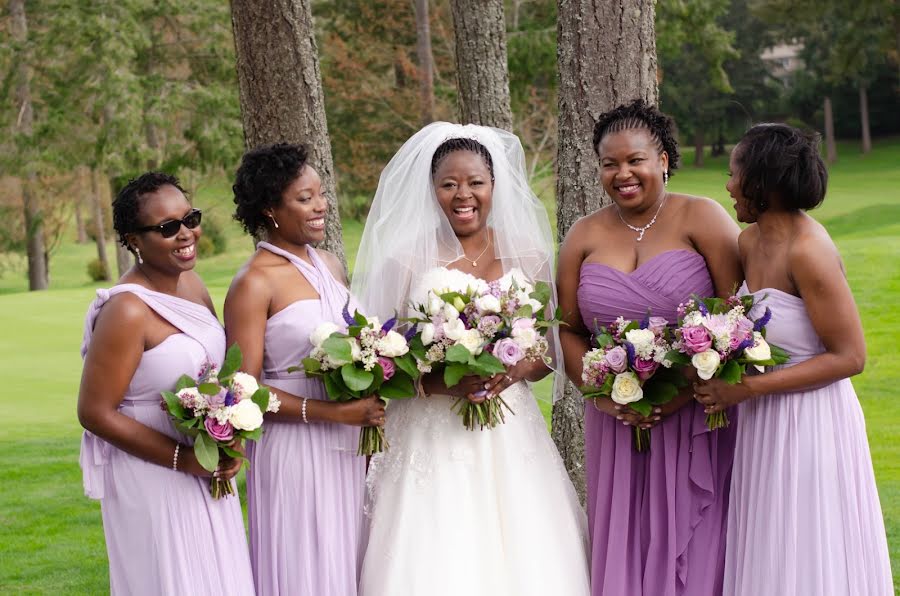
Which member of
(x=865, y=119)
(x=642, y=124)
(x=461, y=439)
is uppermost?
(x=865, y=119)

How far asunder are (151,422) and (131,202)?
3.05 ft

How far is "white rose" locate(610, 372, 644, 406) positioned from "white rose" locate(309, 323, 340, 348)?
127 centimetres

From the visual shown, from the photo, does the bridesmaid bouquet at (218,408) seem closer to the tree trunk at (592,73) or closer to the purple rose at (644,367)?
the purple rose at (644,367)

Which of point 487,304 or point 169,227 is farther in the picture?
point 487,304

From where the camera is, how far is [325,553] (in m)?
4.91

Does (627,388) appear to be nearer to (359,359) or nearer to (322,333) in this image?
(359,359)

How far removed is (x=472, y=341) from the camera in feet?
15.6

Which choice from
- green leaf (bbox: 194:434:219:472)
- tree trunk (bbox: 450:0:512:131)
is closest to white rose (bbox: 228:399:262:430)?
green leaf (bbox: 194:434:219:472)

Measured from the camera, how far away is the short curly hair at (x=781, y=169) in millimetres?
4570

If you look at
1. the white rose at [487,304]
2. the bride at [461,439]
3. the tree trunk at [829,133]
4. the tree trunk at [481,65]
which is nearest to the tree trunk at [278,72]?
the bride at [461,439]

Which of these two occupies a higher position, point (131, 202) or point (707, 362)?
point (131, 202)

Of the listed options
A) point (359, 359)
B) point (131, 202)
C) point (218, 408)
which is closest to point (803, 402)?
point (359, 359)

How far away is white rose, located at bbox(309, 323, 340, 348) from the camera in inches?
183

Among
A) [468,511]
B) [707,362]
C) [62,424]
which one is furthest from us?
[62,424]
